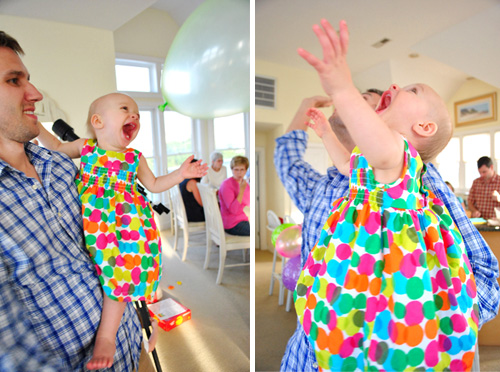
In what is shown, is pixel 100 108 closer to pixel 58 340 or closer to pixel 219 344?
pixel 58 340

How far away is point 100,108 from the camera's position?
0.65 m

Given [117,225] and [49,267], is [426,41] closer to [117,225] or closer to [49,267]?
[117,225]

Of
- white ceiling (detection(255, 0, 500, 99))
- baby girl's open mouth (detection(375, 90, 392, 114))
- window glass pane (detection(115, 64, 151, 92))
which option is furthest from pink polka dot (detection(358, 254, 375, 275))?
window glass pane (detection(115, 64, 151, 92))

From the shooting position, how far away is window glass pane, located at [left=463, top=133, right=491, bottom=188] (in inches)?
24.6

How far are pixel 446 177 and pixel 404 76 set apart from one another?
27cm

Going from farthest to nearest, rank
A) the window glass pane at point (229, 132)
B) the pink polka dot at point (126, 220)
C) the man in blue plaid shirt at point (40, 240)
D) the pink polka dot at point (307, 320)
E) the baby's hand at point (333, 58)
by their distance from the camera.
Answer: the window glass pane at point (229, 132)
the pink polka dot at point (126, 220)
the man in blue plaid shirt at point (40, 240)
the pink polka dot at point (307, 320)
the baby's hand at point (333, 58)

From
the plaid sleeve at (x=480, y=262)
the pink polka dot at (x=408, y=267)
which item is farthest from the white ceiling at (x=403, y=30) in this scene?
the pink polka dot at (x=408, y=267)

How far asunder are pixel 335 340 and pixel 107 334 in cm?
46

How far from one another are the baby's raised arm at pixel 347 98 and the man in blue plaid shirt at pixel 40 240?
21.2 inches

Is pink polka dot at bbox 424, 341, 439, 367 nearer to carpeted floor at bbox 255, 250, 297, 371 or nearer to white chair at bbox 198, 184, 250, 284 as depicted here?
white chair at bbox 198, 184, 250, 284

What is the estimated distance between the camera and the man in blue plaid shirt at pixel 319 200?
1.44 ft

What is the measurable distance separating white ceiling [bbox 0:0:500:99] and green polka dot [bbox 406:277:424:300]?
1.15 feet

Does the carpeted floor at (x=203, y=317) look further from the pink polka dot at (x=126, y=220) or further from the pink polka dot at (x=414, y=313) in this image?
the pink polka dot at (x=414, y=313)

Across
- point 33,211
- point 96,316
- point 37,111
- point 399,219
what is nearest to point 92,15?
point 37,111
